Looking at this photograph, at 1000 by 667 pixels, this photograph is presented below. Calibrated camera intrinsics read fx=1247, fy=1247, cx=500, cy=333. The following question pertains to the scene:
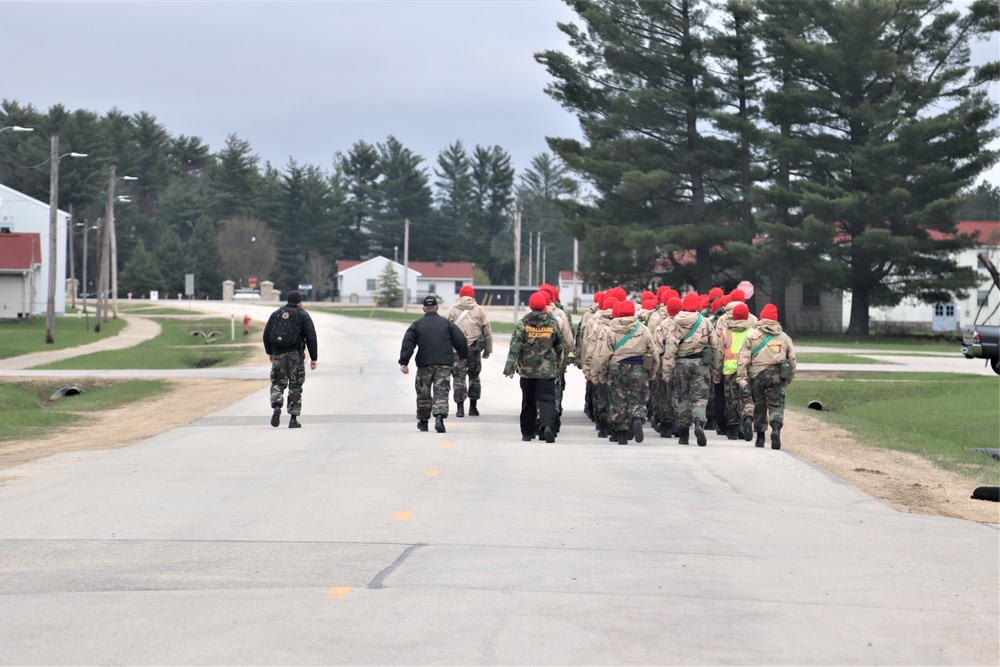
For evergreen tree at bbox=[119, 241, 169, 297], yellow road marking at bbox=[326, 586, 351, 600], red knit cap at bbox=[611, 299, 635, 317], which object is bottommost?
yellow road marking at bbox=[326, 586, 351, 600]

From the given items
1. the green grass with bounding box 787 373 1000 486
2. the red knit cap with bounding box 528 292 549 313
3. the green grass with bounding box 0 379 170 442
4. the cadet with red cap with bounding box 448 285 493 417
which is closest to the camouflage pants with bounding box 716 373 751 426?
the green grass with bounding box 787 373 1000 486

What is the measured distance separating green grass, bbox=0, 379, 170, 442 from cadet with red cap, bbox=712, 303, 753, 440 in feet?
33.4

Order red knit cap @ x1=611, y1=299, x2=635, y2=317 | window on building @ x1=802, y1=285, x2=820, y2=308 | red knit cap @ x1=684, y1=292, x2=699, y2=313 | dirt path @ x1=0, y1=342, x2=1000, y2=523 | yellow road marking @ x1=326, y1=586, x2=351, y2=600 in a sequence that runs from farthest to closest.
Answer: window on building @ x1=802, y1=285, x2=820, y2=308, red knit cap @ x1=684, y1=292, x2=699, y2=313, red knit cap @ x1=611, y1=299, x2=635, y2=317, dirt path @ x1=0, y1=342, x2=1000, y2=523, yellow road marking @ x1=326, y1=586, x2=351, y2=600

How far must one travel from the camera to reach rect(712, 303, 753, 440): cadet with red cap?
55.8 feet

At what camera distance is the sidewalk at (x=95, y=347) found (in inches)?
1435

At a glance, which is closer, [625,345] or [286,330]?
[625,345]

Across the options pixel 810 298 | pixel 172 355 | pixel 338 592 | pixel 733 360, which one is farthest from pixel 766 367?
pixel 810 298

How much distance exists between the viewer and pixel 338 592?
24.9ft

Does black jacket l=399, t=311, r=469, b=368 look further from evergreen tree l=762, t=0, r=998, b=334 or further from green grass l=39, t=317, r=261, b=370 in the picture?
evergreen tree l=762, t=0, r=998, b=334

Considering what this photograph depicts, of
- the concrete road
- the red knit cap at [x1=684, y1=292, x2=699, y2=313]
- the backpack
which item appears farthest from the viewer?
the backpack

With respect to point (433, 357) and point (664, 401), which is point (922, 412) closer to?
point (664, 401)

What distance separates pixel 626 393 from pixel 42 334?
42197 millimetres

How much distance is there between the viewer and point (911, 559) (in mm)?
9328

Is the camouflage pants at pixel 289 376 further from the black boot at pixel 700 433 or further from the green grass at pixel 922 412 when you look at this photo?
the green grass at pixel 922 412
